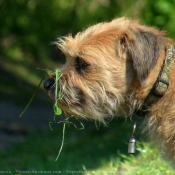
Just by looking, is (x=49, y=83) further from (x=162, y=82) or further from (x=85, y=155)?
(x=85, y=155)

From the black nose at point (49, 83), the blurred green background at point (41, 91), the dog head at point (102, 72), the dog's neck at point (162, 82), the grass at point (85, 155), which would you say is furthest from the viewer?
the blurred green background at point (41, 91)

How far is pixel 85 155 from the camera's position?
9.68 m

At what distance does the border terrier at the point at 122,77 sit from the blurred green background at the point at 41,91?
1.30m

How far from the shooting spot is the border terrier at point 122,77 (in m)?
5.14

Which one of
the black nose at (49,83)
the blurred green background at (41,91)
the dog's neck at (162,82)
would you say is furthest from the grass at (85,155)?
the black nose at (49,83)

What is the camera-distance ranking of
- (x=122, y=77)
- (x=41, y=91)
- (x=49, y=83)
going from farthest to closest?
(x=41, y=91), (x=49, y=83), (x=122, y=77)

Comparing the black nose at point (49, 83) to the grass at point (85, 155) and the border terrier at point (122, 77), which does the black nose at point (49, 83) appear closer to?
the border terrier at point (122, 77)

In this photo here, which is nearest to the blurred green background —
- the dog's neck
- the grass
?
the grass

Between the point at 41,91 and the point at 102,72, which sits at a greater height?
the point at 102,72

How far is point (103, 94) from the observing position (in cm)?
545

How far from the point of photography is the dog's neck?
507cm

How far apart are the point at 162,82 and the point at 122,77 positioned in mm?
511

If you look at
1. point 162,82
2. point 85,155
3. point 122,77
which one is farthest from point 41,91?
point 162,82

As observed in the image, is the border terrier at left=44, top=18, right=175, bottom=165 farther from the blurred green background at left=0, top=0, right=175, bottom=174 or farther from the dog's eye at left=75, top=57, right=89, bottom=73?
the blurred green background at left=0, top=0, right=175, bottom=174
